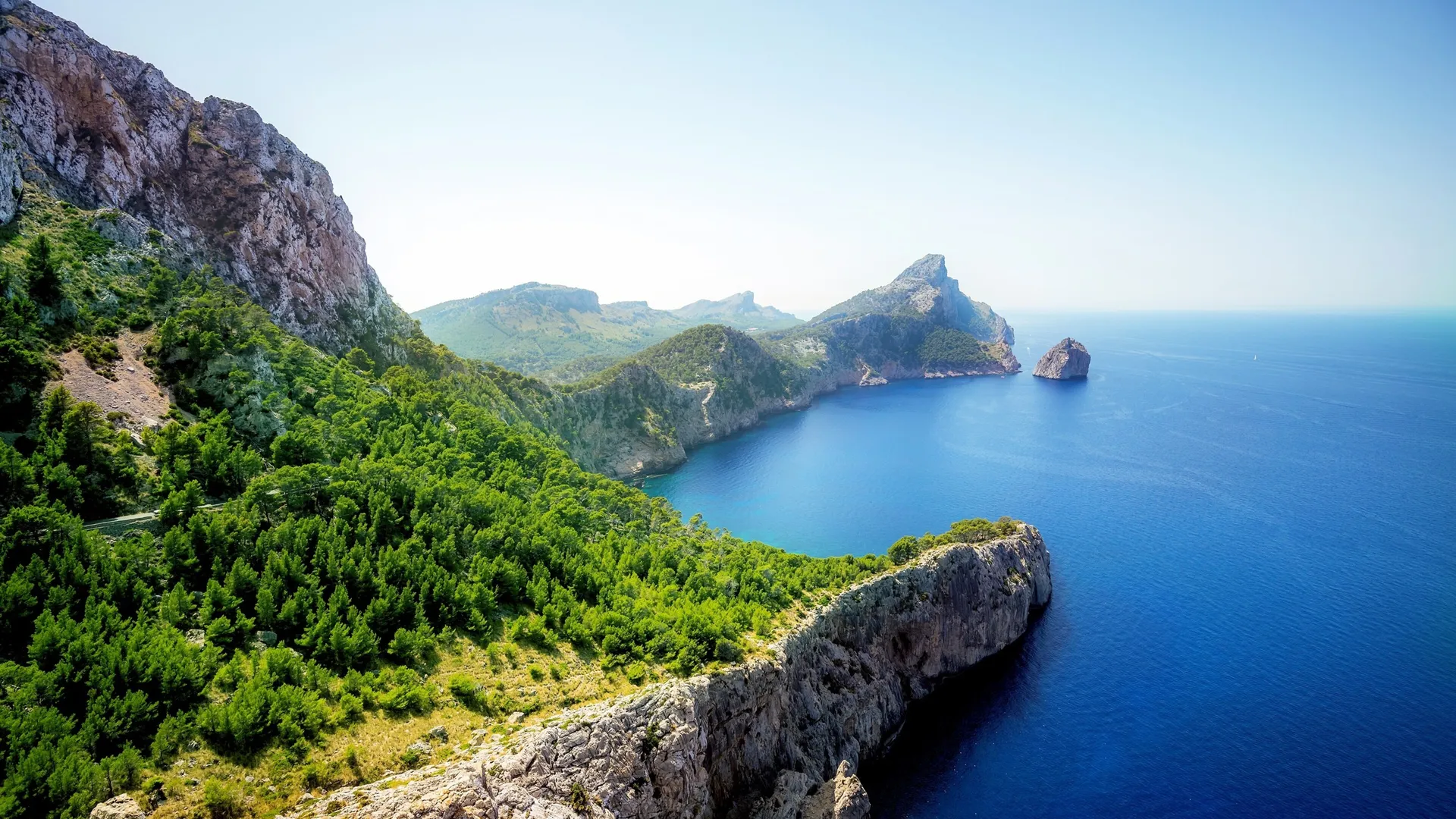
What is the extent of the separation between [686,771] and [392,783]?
1449cm

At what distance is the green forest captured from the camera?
23.0m

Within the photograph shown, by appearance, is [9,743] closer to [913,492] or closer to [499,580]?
[499,580]

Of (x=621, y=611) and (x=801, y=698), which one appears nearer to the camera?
(x=621, y=611)

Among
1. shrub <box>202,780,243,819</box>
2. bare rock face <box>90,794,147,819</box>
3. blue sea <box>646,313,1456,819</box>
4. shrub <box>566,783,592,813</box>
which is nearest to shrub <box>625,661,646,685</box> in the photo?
shrub <box>566,783,592,813</box>

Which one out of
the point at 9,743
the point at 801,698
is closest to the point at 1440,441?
the point at 801,698

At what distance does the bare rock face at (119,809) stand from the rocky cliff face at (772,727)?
15.3 feet

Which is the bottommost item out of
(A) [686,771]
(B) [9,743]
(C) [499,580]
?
(A) [686,771]

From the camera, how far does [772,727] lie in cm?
4050

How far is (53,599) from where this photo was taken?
25.0 metres

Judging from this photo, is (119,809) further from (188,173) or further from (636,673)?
(188,173)

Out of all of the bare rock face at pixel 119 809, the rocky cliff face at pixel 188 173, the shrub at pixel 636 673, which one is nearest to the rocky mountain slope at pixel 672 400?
the rocky cliff face at pixel 188 173

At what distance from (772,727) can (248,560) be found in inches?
1255

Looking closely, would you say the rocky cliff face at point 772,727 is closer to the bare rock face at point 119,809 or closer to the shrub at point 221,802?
the shrub at point 221,802

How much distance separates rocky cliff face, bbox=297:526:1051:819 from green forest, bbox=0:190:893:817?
3.12 meters
